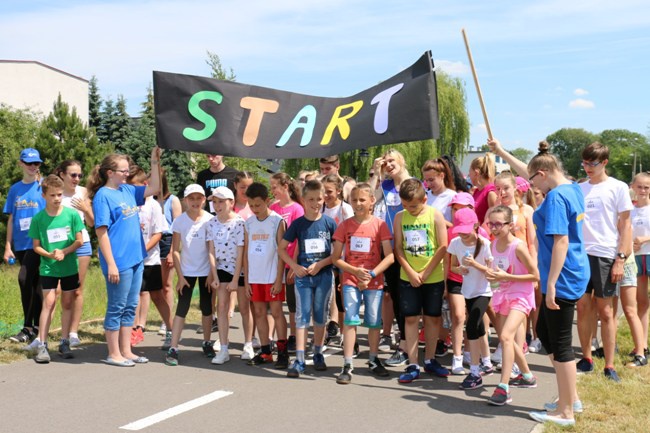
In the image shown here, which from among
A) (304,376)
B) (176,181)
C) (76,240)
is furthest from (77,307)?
(176,181)

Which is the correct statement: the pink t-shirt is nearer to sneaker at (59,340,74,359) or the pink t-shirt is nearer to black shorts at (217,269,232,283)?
black shorts at (217,269,232,283)

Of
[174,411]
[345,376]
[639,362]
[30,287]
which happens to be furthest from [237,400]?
[639,362]

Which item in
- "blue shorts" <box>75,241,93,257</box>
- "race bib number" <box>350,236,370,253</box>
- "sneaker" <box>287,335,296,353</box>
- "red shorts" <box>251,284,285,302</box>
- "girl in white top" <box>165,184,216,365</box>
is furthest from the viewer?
"blue shorts" <box>75,241,93,257</box>

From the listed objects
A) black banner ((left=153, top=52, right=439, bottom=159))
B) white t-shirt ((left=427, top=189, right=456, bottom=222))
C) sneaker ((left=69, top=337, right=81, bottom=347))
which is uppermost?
black banner ((left=153, top=52, right=439, bottom=159))

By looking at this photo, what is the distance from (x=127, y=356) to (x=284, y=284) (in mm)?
1778

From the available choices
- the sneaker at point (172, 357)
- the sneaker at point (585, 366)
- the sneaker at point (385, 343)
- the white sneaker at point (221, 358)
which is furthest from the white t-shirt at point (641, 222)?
the sneaker at point (172, 357)

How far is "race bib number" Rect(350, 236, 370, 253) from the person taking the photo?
21.9 feet

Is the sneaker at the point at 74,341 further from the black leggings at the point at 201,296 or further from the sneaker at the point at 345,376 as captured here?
the sneaker at the point at 345,376

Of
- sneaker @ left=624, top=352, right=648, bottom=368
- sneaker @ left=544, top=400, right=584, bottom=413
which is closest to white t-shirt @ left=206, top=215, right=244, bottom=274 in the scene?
sneaker @ left=544, top=400, right=584, bottom=413

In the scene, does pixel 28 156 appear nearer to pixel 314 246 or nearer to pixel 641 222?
pixel 314 246

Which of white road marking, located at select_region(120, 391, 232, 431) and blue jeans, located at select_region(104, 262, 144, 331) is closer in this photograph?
white road marking, located at select_region(120, 391, 232, 431)

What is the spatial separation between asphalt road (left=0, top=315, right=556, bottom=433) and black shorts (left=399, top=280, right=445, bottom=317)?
64cm

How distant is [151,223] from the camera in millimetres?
8500

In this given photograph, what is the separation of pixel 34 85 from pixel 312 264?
42721 millimetres
